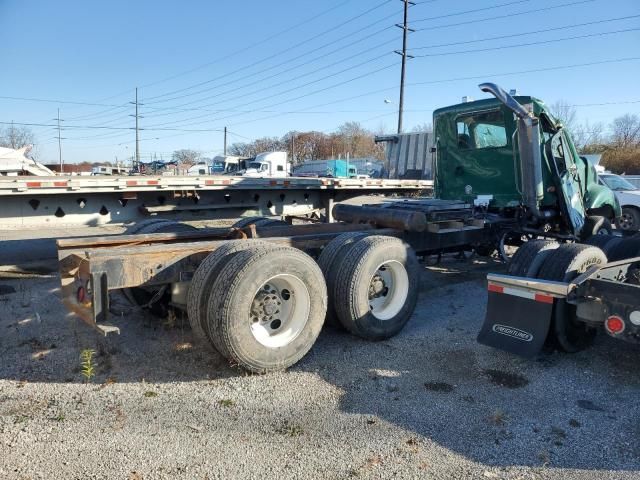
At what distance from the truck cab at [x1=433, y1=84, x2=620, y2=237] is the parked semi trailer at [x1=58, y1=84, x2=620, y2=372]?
0.02 meters

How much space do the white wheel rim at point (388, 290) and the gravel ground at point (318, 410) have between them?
30 cm

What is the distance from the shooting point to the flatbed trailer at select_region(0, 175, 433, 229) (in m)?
6.84

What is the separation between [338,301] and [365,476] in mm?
1940

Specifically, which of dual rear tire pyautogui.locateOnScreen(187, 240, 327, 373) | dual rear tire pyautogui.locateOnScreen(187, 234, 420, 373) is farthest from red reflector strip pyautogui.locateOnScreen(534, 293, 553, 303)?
dual rear tire pyautogui.locateOnScreen(187, 240, 327, 373)

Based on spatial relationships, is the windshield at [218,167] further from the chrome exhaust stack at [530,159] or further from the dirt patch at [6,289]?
the chrome exhaust stack at [530,159]

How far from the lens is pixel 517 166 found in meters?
6.68

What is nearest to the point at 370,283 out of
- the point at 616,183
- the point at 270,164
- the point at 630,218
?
the point at 630,218

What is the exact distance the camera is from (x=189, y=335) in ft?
16.1

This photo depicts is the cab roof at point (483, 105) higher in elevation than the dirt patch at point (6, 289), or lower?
higher

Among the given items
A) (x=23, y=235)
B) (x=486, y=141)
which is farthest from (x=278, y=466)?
(x=23, y=235)

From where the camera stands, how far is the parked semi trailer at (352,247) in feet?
12.6

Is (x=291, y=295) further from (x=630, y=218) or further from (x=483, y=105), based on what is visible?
(x=630, y=218)

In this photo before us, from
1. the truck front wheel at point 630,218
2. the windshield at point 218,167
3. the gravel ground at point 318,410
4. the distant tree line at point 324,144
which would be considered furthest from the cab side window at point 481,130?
the distant tree line at point 324,144

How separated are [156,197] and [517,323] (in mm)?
5672
